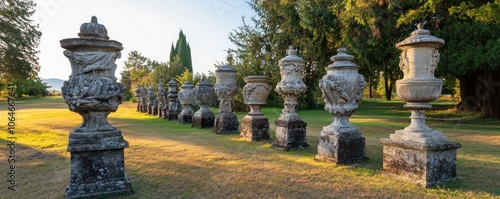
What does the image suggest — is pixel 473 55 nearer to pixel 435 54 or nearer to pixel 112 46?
pixel 435 54

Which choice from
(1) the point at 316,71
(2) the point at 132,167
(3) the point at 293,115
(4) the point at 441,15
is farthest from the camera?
(1) the point at 316,71

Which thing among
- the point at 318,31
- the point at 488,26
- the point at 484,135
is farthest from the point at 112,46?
the point at 318,31

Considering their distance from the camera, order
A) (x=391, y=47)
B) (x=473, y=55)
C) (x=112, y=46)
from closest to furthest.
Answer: (x=112, y=46) < (x=473, y=55) < (x=391, y=47)

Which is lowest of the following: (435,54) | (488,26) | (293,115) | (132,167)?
(132,167)

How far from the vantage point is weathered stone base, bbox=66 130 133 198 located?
11.3 ft

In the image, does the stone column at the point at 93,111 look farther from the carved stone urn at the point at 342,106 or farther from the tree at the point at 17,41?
the tree at the point at 17,41

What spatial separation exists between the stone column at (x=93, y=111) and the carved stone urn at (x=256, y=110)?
12.4 feet

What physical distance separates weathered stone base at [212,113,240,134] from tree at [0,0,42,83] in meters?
8.20

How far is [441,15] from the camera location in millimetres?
10555

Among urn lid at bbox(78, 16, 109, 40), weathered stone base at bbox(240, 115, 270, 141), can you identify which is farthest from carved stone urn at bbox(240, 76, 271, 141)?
urn lid at bbox(78, 16, 109, 40)

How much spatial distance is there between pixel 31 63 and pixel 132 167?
10.3m

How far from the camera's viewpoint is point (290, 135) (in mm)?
5977

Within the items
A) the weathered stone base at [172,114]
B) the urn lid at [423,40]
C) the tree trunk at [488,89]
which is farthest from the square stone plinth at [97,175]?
the tree trunk at [488,89]

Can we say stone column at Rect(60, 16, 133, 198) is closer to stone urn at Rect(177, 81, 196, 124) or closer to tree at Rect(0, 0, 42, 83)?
stone urn at Rect(177, 81, 196, 124)
